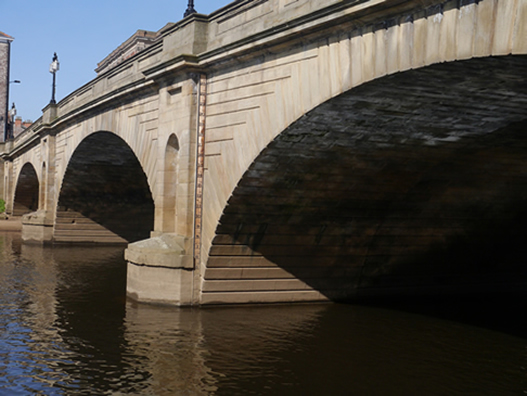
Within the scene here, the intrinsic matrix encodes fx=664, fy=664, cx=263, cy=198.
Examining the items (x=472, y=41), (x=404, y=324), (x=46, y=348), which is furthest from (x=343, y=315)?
(x=472, y=41)

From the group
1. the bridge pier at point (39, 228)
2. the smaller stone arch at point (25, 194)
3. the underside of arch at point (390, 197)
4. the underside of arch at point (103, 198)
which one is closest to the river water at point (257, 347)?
the underside of arch at point (390, 197)

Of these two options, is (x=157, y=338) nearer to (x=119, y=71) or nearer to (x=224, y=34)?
(x=224, y=34)

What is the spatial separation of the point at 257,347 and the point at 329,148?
411cm

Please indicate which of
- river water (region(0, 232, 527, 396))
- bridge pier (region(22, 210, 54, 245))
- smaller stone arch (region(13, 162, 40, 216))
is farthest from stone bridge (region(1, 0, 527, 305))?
smaller stone arch (region(13, 162, 40, 216))

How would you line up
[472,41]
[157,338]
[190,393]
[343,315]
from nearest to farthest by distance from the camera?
[472,41] → [190,393] → [157,338] → [343,315]

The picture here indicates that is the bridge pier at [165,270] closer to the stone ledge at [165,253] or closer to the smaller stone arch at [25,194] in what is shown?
the stone ledge at [165,253]

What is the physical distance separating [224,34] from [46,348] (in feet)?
24.2

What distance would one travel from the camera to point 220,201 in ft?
47.1

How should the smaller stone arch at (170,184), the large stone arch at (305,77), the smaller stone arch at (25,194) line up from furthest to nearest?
the smaller stone arch at (25,194) < the smaller stone arch at (170,184) < the large stone arch at (305,77)

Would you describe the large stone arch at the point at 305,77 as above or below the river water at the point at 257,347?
above

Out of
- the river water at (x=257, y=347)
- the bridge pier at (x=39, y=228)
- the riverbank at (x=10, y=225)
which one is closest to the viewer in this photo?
the river water at (x=257, y=347)

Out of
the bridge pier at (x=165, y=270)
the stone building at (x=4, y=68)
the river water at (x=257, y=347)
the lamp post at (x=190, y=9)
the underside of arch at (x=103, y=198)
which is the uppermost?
the stone building at (x=4, y=68)

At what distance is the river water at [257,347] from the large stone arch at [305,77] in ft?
3.29

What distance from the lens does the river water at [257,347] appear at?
10.3 meters
